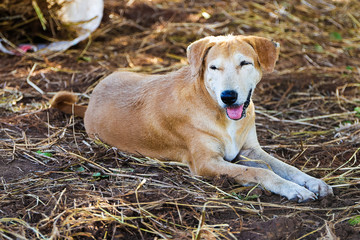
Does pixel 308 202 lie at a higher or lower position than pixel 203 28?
higher

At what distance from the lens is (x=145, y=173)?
468cm

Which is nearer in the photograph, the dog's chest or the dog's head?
the dog's head

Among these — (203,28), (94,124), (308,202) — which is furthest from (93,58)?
(308,202)

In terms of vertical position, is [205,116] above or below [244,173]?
above

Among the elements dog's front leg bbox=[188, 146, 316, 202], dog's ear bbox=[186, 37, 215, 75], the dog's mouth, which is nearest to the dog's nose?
the dog's mouth

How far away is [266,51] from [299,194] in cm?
133

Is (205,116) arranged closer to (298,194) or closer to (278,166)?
(278,166)

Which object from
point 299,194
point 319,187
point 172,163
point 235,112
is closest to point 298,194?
point 299,194

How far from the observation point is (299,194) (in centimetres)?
414

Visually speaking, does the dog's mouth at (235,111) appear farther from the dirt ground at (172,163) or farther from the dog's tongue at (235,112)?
the dirt ground at (172,163)

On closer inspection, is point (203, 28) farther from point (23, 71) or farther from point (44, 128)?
point (44, 128)

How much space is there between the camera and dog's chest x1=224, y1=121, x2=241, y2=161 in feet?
15.9

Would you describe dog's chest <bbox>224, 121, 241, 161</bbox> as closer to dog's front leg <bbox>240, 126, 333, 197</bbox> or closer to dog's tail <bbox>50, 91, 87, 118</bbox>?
dog's front leg <bbox>240, 126, 333, 197</bbox>

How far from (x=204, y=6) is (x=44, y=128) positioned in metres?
5.36
